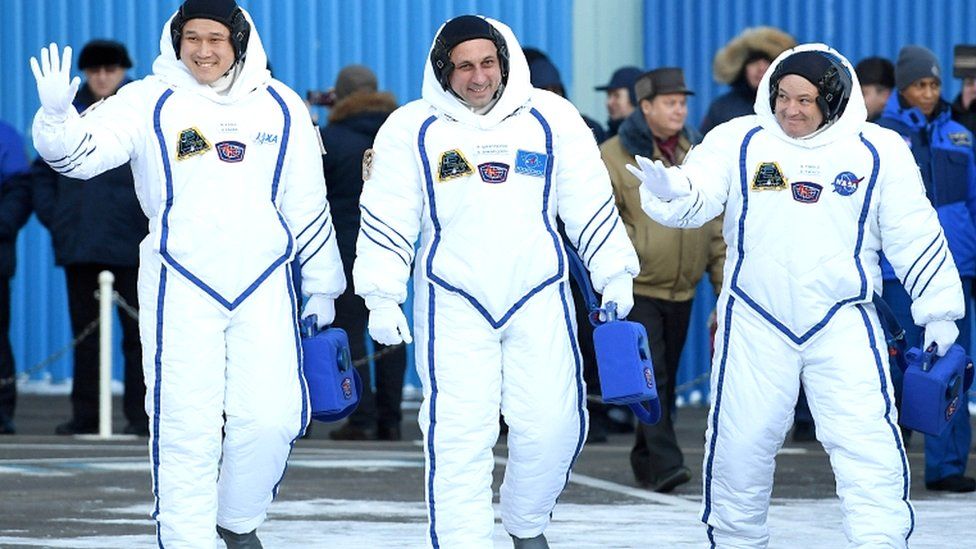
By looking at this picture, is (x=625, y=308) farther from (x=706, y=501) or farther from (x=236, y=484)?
(x=236, y=484)

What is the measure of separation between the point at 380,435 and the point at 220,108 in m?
5.69

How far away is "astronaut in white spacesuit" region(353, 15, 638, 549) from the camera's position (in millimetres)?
7621

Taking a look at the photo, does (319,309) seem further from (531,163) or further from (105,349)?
(105,349)

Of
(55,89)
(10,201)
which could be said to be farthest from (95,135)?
(10,201)

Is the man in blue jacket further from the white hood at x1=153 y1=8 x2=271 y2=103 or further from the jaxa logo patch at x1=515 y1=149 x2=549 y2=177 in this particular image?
the white hood at x1=153 y1=8 x2=271 y2=103

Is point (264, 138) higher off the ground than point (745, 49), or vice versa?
point (745, 49)

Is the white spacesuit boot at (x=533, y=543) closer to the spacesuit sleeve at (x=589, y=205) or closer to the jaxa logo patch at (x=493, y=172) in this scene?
the spacesuit sleeve at (x=589, y=205)

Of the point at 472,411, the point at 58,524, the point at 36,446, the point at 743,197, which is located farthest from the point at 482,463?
the point at 36,446

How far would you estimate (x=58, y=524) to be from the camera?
927 centimetres

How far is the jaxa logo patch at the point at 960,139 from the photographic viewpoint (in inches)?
418

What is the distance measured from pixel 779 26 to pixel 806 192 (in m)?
7.95

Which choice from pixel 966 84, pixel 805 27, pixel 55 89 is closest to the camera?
pixel 55 89

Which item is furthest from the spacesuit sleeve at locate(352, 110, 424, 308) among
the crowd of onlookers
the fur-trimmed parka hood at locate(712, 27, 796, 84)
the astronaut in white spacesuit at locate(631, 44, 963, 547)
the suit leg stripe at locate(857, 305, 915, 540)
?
the fur-trimmed parka hood at locate(712, 27, 796, 84)

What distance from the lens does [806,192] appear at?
7.80 meters
